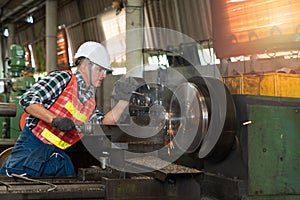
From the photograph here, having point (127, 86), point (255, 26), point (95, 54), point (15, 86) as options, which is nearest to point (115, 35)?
point (15, 86)

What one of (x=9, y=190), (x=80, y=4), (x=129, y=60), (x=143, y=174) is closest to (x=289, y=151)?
(x=143, y=174)

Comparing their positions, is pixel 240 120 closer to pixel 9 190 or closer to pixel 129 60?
pixel 9 190

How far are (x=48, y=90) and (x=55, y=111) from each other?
111 mm

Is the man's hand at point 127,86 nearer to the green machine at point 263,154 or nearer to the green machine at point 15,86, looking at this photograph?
the green machine at point 263,154

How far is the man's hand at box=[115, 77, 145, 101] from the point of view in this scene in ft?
5.44

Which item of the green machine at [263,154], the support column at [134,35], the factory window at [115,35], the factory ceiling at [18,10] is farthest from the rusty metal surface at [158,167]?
the factory ceiling at [18,10]

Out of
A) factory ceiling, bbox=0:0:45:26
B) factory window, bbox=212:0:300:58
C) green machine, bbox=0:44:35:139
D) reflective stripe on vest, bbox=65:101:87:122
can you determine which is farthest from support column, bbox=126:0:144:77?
factory ceiling, bbox=0:0:45:26

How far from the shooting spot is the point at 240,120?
55.7 inches

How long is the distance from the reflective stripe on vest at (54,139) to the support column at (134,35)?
8.47 ft

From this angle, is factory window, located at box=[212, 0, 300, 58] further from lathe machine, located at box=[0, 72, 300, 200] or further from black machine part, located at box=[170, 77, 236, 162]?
black machine part, located at box=[170, 77, 236, 162]

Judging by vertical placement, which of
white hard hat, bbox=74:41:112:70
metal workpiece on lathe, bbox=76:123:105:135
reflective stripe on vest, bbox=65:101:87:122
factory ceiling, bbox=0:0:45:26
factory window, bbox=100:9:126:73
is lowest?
metal workpiece on lathe, bbox=76:123:105:135

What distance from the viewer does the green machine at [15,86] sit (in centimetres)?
414

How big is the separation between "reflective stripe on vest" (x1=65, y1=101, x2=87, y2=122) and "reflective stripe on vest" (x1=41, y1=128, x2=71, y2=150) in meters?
0.13

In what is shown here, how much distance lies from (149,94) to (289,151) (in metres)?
0.57
